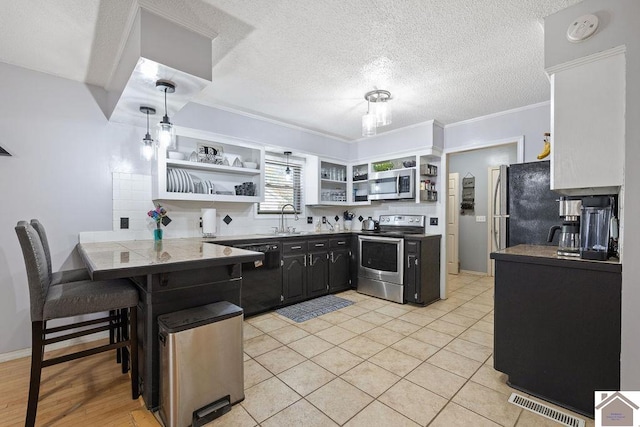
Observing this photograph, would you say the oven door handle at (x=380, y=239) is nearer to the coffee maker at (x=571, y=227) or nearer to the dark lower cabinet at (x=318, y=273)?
the dark lower cabinet at (x=318, y=273)

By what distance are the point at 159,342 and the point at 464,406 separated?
1.92 meters

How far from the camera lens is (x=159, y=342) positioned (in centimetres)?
170

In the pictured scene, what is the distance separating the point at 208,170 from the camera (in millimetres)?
3514

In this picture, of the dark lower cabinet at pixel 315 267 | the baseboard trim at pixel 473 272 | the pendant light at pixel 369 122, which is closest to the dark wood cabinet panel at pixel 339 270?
the dark lower cabinet at pixel 315 267

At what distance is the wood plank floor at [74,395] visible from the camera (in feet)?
5.59

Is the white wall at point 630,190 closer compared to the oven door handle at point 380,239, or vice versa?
the white wall at point 630,190

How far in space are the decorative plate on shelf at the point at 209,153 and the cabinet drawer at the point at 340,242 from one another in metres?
1.90

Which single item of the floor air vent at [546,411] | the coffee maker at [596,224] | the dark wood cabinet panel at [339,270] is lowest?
the floor air vent at [546,411]

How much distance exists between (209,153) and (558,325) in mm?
3549

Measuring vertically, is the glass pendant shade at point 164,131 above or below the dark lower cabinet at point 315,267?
above

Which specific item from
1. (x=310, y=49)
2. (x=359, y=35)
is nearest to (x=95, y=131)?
(x=310, y=49)

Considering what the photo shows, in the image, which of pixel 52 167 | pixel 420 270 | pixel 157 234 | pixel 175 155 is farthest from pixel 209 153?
pixel 420 270

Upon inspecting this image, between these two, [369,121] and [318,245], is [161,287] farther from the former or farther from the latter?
[318,245]

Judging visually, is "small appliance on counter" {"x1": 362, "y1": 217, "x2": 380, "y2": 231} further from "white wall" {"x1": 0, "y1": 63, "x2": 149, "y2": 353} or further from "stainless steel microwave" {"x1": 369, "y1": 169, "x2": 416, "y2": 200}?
"white wall" {"x1": 0, "y1": 63, "x2": 149, "y2": 353}
